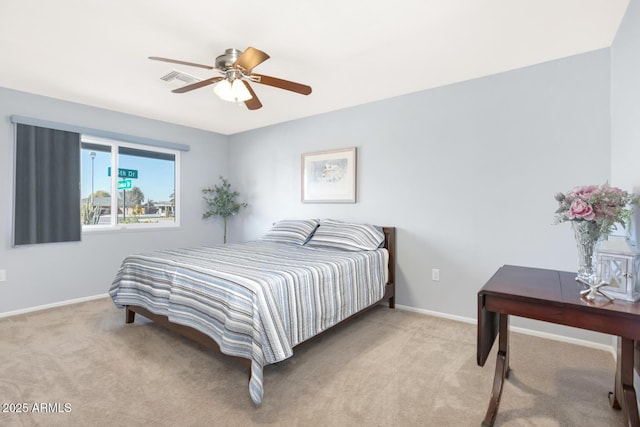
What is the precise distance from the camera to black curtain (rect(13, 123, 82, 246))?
3.24 metres

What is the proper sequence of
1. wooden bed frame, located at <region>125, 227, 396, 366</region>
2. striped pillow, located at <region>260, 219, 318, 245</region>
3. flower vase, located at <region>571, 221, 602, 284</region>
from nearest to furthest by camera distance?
flower vase, located at <region>571, 221, 602, 284</region>, wooden bed frame, located at <region>125, 227, 396, 366</region>, striped pillow, located at <region>260, 219, 318, 245</region>

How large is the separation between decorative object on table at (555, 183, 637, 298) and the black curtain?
4.61 metres

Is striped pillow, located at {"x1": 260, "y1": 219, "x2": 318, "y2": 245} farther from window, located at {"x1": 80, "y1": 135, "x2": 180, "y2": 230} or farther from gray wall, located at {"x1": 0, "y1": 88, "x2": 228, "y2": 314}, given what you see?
window, located at {"x1": 80, "y1": 135, "x2": 180, "y2": 230}

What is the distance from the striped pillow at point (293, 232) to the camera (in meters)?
3.63

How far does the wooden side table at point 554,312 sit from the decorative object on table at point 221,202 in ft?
13.1

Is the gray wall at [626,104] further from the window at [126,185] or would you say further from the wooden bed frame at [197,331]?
the window at [126,185]

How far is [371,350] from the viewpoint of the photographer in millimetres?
2422

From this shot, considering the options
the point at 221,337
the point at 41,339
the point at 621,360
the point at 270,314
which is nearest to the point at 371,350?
the point at 270,314

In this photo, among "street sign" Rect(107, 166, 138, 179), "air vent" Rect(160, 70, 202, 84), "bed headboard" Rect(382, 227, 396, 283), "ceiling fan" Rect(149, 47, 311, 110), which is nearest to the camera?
"ceiling fan" Rect(149, 47, 311, 110)

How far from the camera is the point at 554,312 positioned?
137 centimetres

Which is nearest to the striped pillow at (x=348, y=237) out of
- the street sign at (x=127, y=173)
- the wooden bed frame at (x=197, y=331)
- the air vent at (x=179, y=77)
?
the wooden bed frame at (x=197, y=331)

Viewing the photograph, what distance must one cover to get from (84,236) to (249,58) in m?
3.20

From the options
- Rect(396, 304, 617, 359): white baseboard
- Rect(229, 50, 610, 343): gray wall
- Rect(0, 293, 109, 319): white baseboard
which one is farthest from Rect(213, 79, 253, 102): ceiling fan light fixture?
Rect(0, 293, 109, 319): white baseboard

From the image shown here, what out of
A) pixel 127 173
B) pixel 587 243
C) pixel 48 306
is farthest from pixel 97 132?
pixel 587 243
